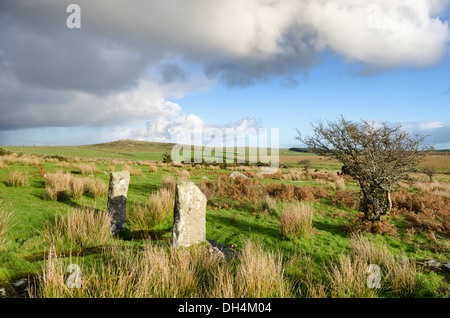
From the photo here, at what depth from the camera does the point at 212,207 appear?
12219 mm

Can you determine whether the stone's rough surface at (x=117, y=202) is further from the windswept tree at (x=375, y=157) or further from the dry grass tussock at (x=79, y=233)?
the windswept tree at (x=375, y=157)

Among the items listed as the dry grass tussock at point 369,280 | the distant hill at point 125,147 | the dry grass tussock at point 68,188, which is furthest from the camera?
the distant hill at point 125,147

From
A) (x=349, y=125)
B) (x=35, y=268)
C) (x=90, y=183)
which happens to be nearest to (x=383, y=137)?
(x=349, y=125)

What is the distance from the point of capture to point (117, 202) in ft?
26.5

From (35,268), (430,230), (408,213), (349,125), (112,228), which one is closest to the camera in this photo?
(35,268)

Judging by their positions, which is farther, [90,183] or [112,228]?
[90,183]

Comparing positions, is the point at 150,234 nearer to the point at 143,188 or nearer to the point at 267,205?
the point at 267,205

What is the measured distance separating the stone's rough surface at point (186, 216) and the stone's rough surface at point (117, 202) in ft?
8.32

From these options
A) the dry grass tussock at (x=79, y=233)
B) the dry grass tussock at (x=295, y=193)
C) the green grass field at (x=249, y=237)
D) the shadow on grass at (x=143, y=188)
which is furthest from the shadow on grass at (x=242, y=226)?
the shadow on grass at (x=143, y=188)

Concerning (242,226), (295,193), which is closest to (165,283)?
(242,226)

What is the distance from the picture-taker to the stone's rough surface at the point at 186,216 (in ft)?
21.2
